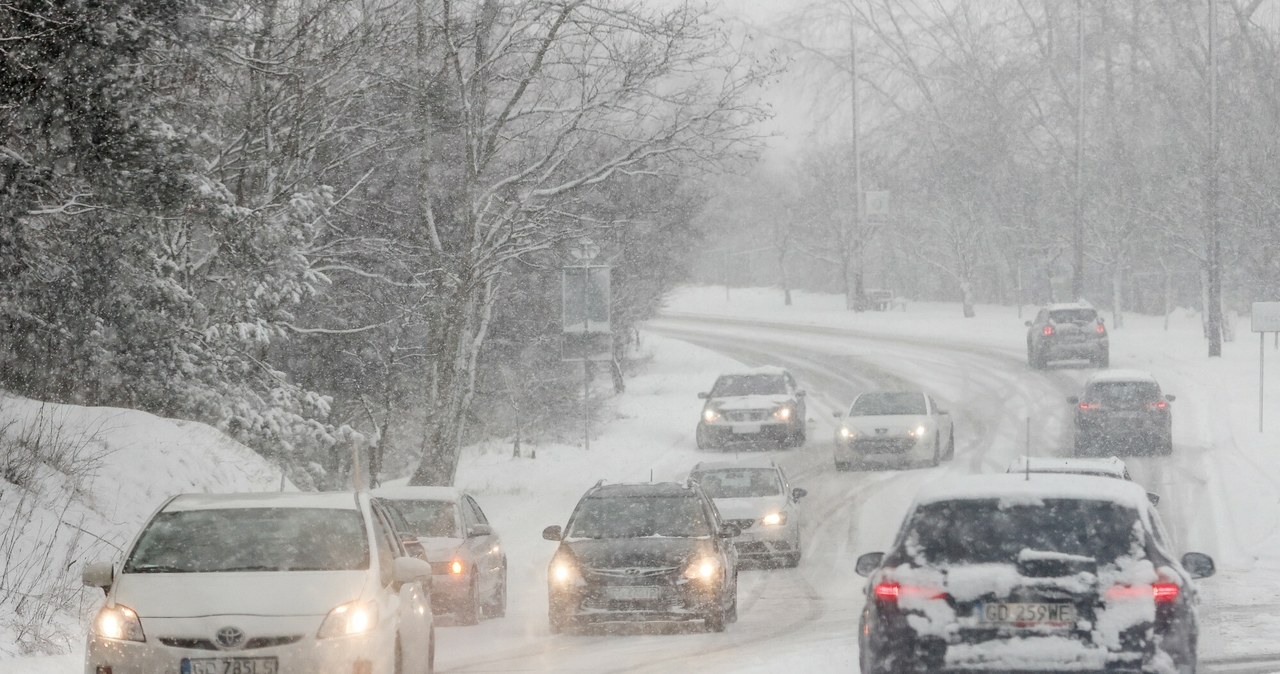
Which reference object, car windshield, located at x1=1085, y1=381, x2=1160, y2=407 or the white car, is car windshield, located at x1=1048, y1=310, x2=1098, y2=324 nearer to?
car windshield, located at x1=1085, y1=381, x2=1160, y2=407

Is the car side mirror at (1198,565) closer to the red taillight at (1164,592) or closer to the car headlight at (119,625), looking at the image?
the red taillight at (1164,592)

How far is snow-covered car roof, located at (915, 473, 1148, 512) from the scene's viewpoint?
8.66 m

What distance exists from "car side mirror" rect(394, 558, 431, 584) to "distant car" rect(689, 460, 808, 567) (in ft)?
34.0

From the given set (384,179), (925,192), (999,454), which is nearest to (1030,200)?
(925,192)

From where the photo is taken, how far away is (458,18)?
84.8ft

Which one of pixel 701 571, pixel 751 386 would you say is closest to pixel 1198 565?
pixel 701 571

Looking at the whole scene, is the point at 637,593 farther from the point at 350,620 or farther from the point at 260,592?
the point at 260,592

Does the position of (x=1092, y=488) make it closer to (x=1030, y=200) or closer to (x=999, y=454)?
(x=999, y=454)

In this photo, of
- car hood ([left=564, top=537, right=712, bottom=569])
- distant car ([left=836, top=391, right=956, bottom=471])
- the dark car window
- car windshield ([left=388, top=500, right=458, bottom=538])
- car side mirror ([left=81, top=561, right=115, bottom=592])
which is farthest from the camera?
the dark car window

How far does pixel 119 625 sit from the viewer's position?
913 cm

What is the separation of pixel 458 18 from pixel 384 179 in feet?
15.4

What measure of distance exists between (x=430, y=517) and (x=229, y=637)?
773 cm

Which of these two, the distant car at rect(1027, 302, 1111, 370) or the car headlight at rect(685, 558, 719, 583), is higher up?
the distant car at rect(1027, 302, 1111, 370)

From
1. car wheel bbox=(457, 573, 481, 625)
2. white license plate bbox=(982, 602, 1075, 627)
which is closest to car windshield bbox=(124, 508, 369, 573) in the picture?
white license plate bbox=(982, 602, 1075, 627)
